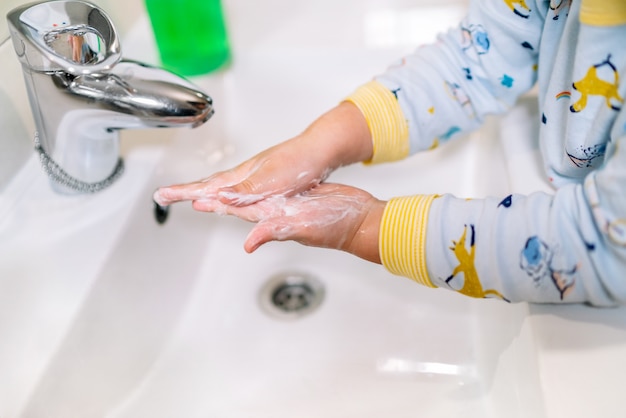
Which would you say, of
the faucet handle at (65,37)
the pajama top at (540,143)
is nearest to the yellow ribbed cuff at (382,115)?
the pajama top at (540,143)

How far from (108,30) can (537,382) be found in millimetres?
370

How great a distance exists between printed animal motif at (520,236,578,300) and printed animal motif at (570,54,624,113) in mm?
105

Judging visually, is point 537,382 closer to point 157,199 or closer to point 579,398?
point 579,398

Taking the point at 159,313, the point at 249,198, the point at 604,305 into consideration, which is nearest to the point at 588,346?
the point at 604,305

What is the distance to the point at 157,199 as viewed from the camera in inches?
17.5

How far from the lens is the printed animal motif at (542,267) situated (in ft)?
1.20

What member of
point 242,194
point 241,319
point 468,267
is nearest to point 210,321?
point 241,319

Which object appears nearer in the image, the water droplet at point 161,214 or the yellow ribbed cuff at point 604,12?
the yellow ribbed cuff at point 604,12

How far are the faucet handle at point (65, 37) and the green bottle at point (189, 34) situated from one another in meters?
0.24

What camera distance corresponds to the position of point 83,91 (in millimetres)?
433

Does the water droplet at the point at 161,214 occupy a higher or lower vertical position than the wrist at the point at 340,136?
lower

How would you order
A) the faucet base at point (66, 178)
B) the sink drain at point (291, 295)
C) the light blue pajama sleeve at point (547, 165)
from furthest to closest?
the sink drain at point (291, 295), the faucet base at point (66, 178), the light blue pajama sleeve at point (547, 165)

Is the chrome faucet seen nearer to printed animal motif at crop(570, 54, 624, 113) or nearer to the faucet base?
the faucet base

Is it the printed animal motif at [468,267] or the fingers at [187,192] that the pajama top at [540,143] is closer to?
the printed animal motif at [468,267]
